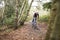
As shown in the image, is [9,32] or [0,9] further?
[0,9]

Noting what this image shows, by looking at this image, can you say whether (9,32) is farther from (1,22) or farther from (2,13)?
(2,13)

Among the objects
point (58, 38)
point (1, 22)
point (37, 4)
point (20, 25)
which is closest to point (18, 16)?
point (20, 25)

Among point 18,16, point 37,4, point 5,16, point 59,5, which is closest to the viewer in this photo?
point 59,5

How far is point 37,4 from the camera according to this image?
87.7ft

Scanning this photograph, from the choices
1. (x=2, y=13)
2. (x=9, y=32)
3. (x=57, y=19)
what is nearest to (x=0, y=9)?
(x=2, y=13)

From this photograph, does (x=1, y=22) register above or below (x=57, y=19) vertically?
below

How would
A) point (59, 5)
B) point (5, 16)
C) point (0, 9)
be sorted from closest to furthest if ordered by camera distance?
point (59, 5) < point (5, 16) < point (0, 9)

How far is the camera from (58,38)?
3840 millimetres

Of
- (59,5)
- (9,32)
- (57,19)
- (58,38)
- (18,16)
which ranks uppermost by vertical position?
(59,5)

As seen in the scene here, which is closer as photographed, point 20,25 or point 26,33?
point 26,33

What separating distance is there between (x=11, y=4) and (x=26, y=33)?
6299mm

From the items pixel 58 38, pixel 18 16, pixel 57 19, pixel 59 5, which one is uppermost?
pixel 59 5

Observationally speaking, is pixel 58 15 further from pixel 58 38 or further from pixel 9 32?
pixel 9 32

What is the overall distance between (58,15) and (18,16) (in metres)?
13.0
